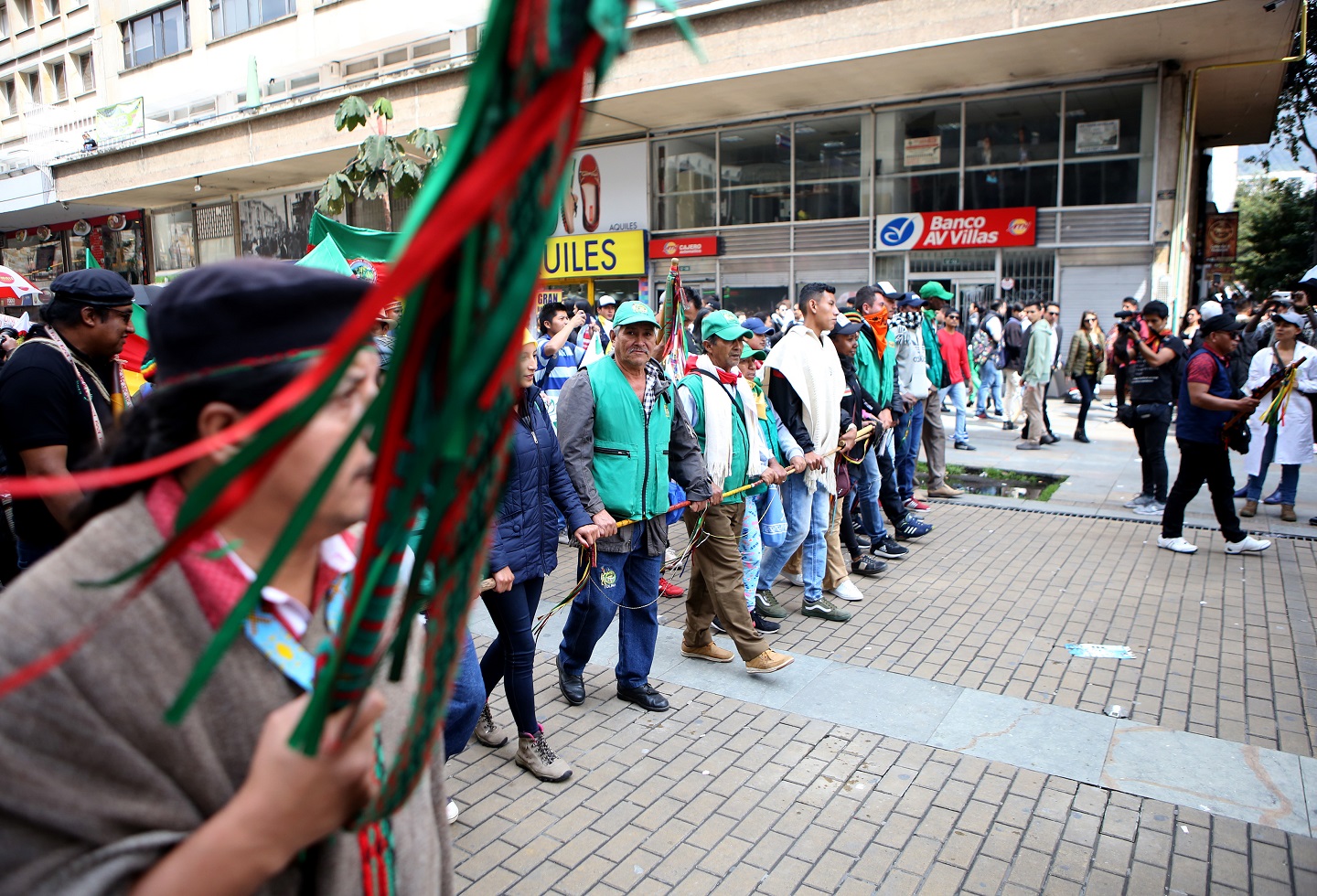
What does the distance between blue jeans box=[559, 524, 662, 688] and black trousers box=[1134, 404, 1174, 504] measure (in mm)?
6641

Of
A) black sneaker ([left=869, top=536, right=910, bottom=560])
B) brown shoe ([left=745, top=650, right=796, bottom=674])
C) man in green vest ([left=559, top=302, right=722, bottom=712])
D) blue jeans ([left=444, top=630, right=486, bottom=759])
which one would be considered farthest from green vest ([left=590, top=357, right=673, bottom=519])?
black sneaker ([left=869, top=536, right=910, bottom=560])

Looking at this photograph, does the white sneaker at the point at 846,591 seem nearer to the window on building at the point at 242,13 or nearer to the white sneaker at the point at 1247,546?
the white sneaker at the point at 1247,546

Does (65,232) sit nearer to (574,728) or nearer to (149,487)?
(574,728)

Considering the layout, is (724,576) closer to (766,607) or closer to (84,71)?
(766,607)

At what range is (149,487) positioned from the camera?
1117 millimetres

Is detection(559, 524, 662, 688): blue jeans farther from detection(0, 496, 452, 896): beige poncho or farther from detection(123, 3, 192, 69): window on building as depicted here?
detection(123, 3, 192, 69): window on building

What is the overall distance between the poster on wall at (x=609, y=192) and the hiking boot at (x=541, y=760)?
64.0 ft

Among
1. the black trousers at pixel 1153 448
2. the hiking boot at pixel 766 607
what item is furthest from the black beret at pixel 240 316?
the black trousers at pixel 1153 448

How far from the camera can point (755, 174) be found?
21.3m

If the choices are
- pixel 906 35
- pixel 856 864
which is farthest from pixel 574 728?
pixel 906 35

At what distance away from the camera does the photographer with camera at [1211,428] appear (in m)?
7.30

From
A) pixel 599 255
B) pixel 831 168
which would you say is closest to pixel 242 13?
pixel 599 255

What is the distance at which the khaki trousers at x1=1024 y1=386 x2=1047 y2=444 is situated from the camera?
42.4ft

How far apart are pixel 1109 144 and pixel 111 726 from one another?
65.0ft
